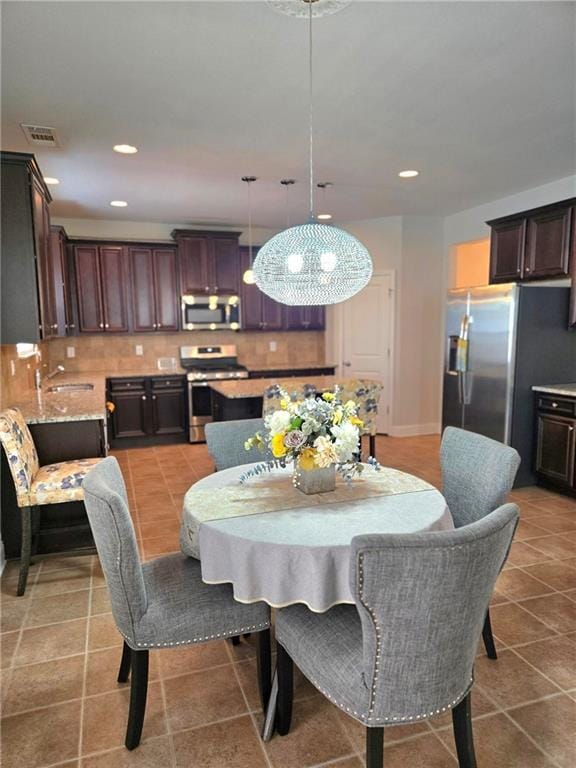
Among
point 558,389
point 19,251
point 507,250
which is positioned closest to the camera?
point 19,251

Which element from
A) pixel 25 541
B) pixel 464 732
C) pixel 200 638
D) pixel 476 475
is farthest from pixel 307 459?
pixel 25 541

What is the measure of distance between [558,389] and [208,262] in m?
4.25

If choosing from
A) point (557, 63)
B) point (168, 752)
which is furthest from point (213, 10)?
point (168, 752)

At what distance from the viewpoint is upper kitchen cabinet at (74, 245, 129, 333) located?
593 cm

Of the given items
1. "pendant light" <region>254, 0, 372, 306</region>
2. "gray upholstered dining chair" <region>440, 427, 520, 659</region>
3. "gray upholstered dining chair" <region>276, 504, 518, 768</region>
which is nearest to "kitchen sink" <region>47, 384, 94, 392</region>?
"pendant light" <region>254, 0, 372, 306</region>

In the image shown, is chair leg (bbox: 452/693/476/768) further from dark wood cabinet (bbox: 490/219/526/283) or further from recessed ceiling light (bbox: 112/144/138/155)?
dark wood cabinet (bbox: 490/219/526/283)

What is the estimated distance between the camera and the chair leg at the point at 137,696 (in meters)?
1.72

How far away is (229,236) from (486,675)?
555cm

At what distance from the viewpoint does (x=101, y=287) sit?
602 cm

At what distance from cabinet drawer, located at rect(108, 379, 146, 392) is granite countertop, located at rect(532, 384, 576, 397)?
13.9ft

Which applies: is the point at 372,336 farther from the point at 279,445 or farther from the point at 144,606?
the point at 144,606

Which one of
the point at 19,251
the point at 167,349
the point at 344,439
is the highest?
the point at 19,251

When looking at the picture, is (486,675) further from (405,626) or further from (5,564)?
(5,564)

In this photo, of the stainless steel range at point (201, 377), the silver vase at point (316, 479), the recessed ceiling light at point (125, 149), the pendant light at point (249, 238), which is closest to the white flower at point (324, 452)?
the silver vase at point (316, 479)
